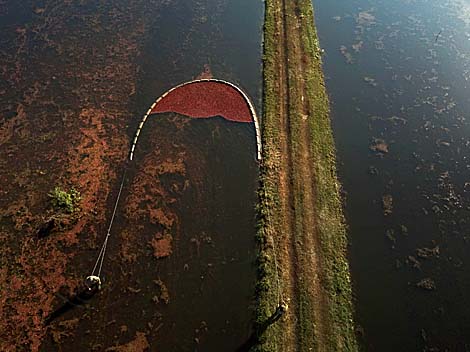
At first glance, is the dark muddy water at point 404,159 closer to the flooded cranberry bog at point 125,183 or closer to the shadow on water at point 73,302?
the flooded cranberry bog at point 125,183

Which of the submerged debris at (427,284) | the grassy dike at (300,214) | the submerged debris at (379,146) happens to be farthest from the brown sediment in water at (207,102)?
the submerged debris at (427,284)

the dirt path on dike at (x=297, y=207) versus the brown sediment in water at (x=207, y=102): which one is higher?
the brown sediment in water at (x=207, y=102)

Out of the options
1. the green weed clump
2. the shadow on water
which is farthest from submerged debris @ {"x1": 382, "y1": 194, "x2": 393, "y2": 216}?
the green weed clump

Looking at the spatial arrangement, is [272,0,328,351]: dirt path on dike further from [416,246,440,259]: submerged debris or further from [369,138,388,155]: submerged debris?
[416,246,440,259]: submerged debris

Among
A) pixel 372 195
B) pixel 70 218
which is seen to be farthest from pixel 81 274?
pixel 372 195

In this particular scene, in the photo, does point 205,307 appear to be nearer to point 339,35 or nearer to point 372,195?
point 372,195

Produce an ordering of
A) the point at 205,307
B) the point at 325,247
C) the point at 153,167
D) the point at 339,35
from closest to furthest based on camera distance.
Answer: the point at 205,307 < the point at 325,247 < the point at 153,167 < the point at 339,35
